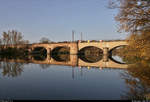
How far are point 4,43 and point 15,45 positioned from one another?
13.7 ft

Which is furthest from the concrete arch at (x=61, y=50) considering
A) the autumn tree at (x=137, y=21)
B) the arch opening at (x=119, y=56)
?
the autumn tree at (x=137, y=21)

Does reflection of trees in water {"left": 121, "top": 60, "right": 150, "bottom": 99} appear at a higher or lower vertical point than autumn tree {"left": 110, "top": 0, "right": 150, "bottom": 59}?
lower

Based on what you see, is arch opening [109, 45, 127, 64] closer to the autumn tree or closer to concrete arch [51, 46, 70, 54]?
the autumn tree

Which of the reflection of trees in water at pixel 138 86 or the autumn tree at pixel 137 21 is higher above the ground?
the autumn tree at pixel 137 21

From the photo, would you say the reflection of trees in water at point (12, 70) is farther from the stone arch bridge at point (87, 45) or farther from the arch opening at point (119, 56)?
the stone arch bridge at point (87, 45)

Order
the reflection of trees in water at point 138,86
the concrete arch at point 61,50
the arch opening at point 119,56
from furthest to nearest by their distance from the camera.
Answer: the concrete arch at point 61,50
the arch opening at point 119,56
the reflection of trees in water at point 138,86

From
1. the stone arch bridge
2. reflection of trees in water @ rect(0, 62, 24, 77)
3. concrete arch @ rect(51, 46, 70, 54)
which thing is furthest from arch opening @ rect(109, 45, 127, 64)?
concrete arch @ rect(51, 46, 70, 54)

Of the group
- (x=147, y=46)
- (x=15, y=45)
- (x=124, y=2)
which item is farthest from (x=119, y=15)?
(x=15, y=45)

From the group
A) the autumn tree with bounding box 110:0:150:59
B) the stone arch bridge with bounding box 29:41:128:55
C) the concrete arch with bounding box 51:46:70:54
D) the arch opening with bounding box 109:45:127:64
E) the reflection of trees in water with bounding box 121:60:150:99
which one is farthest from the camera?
the concrete arch with bounding box 51:46:70:54

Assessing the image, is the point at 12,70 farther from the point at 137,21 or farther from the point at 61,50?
the point at 61,50

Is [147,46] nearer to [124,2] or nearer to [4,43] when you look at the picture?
[124,2]

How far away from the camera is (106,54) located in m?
43.4

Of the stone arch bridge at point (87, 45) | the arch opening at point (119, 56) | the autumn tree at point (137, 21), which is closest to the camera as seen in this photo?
the autumn tree at point (137, 21)

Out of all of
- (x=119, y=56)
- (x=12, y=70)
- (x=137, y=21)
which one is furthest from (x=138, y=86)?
(x=119, y=56)
